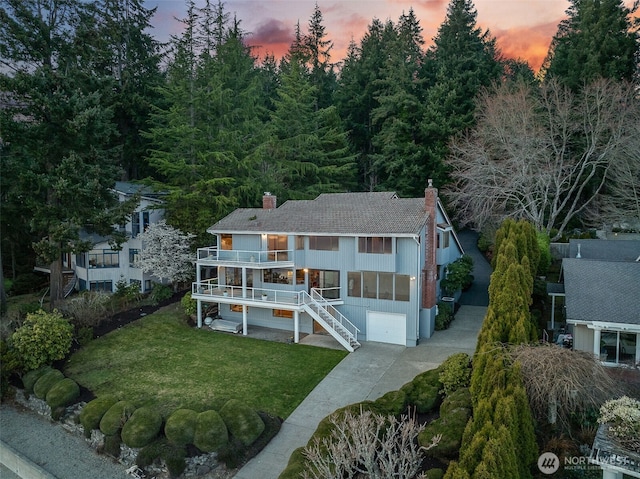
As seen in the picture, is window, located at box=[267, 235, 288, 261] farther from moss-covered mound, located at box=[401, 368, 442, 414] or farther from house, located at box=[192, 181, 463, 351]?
moss-covered mound, located at box=[401, 368, 442, 414]

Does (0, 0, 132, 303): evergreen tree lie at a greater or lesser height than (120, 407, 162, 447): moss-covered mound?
greater

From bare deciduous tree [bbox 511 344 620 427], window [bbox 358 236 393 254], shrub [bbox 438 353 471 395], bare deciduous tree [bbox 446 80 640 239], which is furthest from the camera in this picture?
bare deciduous tree [bbox 446 80 640 239]

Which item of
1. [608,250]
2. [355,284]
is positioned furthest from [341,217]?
[608,250]

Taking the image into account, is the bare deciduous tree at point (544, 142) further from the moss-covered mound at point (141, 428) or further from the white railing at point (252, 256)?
the moss-covered mound at point (141, 428)

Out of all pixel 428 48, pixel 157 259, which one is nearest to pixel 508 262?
pixel 157 259

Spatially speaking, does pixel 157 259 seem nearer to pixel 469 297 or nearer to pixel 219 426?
pixel 219 426

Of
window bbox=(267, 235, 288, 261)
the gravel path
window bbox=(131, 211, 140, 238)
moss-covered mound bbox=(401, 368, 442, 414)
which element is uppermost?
window bbox=(131, 211, 140, 238)

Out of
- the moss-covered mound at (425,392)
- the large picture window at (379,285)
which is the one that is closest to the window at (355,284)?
the large picture window at (379,285)

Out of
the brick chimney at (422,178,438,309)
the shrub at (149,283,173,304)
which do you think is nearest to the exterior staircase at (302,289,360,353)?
the brick chimney at (422,178,438,309)
